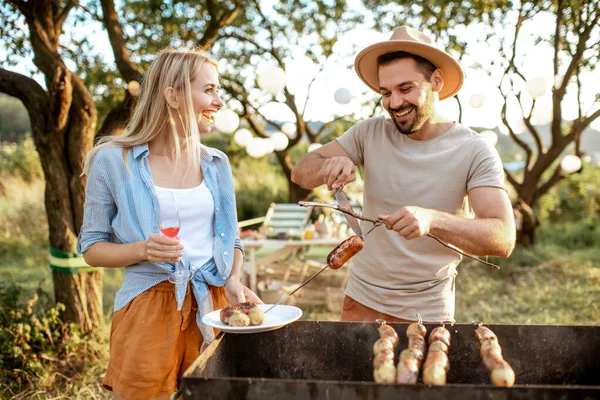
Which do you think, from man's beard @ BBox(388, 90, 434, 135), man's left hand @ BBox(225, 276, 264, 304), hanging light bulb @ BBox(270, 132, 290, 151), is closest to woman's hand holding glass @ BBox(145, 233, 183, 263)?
man's left hand @ BBox(225, 276, 264, 304)

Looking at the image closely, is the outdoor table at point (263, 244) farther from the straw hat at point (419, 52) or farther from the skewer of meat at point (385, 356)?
the skewer of meat at point (385, 356)

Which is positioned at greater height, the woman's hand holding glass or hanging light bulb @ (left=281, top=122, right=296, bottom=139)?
hanging light bulb @ (left=281, top=122, right=296, bottom=139)

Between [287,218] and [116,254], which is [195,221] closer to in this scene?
[116,254]

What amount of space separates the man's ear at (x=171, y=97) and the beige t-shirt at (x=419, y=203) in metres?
0.95

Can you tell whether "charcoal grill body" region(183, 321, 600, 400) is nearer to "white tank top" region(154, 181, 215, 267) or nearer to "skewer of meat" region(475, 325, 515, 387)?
"skewer of meat" region(475, 325, 515, 387)

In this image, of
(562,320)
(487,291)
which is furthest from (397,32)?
(487,291)

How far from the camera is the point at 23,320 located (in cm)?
500

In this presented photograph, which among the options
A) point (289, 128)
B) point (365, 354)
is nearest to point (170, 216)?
point (365, 354)

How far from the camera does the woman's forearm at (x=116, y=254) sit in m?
2.32

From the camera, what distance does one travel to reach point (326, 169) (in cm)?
251

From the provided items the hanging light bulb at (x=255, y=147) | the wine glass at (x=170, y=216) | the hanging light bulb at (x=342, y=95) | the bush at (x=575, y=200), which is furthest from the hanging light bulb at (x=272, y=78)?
the bush at (x=575, y=200)

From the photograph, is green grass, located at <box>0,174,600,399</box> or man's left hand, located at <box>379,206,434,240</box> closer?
man's left hand, located at <box>379,206,434,240</box>

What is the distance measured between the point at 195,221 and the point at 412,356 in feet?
3.54

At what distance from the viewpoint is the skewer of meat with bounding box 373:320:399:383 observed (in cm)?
186
